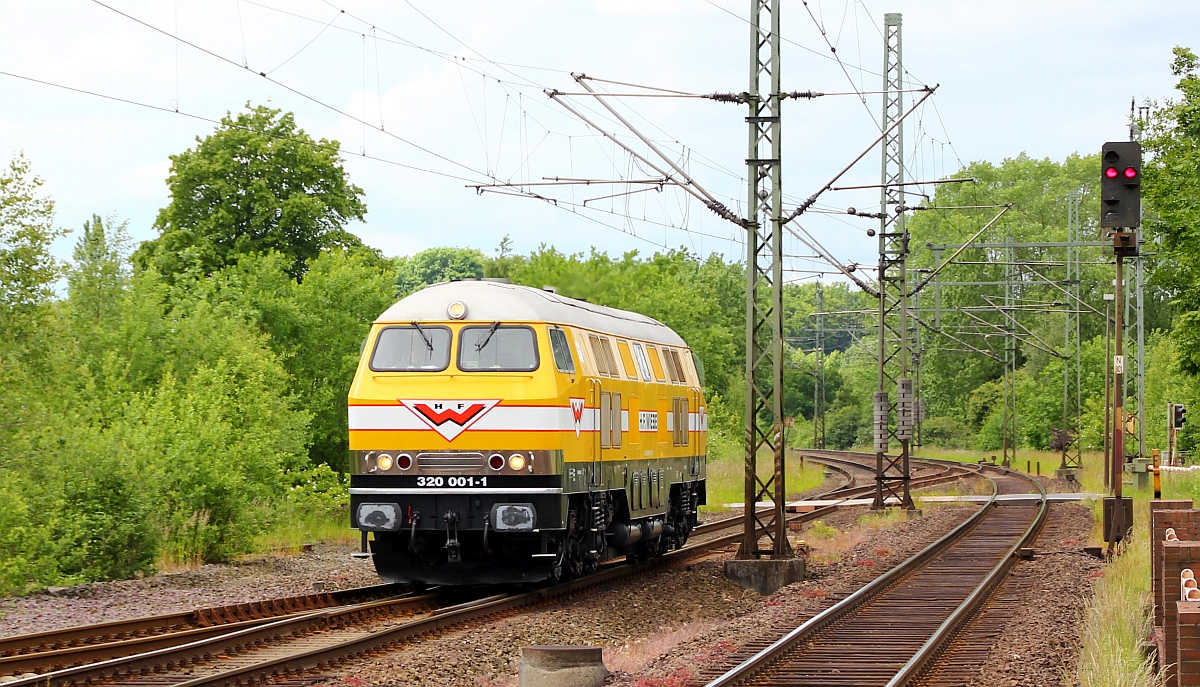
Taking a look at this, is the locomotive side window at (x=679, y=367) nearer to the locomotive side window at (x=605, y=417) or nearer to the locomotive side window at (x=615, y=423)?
the locomotive side window at (x=615, y=423)

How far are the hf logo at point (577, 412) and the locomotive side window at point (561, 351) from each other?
1.22 ft

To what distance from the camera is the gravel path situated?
15461 millimetres

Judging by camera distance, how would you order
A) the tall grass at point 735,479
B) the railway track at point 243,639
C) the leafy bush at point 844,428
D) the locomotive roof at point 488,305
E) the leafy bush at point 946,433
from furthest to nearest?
the leafy bush at point 844,428 < the leafy bush at point 946,433 < the tall grass at point 735,479 < the locomotive roof at point 488,305 < the railway track at point 243,639

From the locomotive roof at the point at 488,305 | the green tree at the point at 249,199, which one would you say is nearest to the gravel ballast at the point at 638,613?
the locomotive roof at the point at 488,305

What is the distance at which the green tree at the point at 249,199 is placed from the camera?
44.2 meters

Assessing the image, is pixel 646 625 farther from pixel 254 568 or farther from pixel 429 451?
pixel 254 568

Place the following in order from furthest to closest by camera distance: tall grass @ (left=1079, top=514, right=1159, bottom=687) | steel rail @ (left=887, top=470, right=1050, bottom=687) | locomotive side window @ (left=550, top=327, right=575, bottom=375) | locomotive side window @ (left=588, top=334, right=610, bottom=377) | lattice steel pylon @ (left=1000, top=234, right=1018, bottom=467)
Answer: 1. lattice steel pylon @ (left=1000, top=234, right=1018, bottom=467)
2. locomotive side window @ (left=588, top=334, right=610, bottom=377)
3. locomotive side window @ (left=550, top=327, right=575, bottom=375)
4. steel rail @ (left=887, top=470, right=1050, bottom=687)
5. tall grass @ (left=1079, top=514, right=1159, bottom=687)

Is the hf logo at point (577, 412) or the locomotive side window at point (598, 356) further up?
the locomotive side window at point (598, 356)

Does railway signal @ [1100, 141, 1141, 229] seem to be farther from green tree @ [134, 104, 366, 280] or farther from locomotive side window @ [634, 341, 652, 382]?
green tree @ [134, 104, 366, 280]

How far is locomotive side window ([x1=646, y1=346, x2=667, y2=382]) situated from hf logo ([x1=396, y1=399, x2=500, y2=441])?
19.1 ft

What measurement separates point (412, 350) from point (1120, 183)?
33.8 feet

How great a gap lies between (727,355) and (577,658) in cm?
6882

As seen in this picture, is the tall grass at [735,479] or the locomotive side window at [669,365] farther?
the tall grass at [735,479]

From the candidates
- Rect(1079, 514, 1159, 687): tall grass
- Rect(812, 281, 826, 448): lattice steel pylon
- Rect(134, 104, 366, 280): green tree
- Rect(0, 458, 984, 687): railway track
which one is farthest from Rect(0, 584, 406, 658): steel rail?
Rect(812, 281, 826, 448): lattice steel pylon
